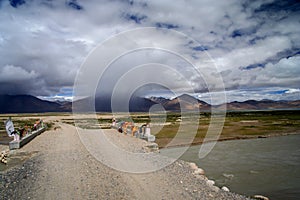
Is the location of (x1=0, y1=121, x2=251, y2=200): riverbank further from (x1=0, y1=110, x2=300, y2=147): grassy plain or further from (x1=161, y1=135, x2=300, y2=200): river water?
(x1=0, y1=110, x2=300, y2=147): grassy plain

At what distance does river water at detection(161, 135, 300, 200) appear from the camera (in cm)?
1056

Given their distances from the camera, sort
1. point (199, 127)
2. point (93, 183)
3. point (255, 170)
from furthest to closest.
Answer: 1. point (199, 127)
2. point (255, 170)
3. point (93, 183)

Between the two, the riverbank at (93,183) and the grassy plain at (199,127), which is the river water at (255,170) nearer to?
the riverbank at (93,183)

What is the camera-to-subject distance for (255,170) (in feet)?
44.9

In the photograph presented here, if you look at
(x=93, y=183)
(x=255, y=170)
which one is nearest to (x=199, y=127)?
(x=255, y=170)

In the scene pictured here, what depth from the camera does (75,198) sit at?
7.06 meters

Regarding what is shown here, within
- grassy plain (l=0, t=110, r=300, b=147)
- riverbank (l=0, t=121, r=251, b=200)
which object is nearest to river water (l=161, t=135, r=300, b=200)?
riverbank (l=0, t=121, r=251, b=200)

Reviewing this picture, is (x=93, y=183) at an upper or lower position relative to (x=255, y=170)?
upper

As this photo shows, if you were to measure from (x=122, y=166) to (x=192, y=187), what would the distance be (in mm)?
3256

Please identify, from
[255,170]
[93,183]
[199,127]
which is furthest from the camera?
[199,127]

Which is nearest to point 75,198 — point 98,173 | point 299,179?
point 98,173

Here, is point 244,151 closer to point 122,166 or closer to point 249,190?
point 249,190

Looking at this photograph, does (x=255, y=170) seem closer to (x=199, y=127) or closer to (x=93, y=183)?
(x=93, y=183)

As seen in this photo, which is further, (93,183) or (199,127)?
(199,127)
